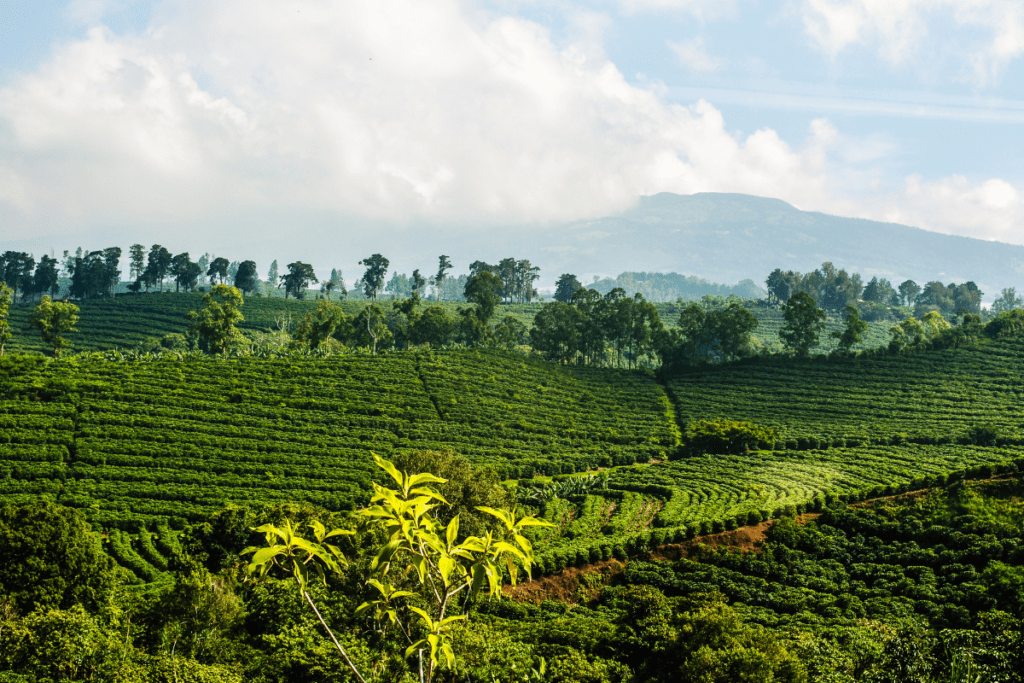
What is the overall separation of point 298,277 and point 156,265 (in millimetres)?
24330

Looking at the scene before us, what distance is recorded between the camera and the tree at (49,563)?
884 inches

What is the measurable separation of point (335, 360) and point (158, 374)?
16.7 meters

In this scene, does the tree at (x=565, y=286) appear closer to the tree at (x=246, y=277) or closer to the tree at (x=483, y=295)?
the tree at (x=483, y=295)

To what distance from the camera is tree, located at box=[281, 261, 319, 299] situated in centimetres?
12631

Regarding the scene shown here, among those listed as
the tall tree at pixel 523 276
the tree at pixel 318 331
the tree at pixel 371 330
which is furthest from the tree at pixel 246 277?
the tall tree at pixel 523 276

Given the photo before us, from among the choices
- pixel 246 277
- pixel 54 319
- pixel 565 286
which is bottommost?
pixel 54 319

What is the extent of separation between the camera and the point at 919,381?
6912cm

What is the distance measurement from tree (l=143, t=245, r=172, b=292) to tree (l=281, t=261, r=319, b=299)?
21.0 metres

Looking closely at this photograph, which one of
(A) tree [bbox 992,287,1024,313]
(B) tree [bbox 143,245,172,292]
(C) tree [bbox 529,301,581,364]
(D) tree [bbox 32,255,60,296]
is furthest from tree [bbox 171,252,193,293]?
(A) tree [bbox 992,287,1024,313]

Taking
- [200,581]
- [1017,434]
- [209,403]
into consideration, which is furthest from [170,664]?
[1017,434]

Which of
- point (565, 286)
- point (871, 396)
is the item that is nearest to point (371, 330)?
point (871, 396)

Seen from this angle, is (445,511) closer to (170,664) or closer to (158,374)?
(170,664)

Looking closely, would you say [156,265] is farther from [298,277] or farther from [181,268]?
[298,277]

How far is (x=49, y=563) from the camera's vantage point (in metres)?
23.1
